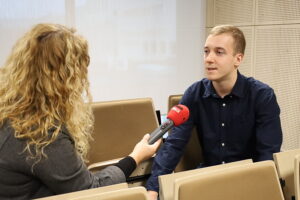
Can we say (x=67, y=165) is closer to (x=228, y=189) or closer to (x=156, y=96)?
(x=228, y=189)

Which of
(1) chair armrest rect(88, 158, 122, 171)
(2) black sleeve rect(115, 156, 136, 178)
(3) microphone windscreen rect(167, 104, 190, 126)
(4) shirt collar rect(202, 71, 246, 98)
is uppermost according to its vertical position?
(4) shirt collar rect(202, 71, 246, 98)

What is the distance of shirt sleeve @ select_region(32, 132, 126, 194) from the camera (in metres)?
1.08

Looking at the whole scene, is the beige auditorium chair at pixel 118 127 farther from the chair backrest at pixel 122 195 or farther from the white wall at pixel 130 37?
the white wall at pixel 130 37

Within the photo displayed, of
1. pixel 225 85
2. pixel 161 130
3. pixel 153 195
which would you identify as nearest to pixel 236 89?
pixel 225 85

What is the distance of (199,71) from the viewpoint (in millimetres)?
4266

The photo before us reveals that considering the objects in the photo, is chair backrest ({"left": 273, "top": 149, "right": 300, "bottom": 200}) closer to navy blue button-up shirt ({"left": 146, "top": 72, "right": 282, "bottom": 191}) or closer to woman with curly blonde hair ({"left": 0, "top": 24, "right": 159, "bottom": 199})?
navy blue button-up shirt ({"left": 146, "top": 72, "right": 282, "bottom": 191})

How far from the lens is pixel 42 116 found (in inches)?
44.1

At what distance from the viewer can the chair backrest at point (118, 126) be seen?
1.87 m

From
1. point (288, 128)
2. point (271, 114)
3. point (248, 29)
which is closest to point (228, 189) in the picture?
point (271, 114)

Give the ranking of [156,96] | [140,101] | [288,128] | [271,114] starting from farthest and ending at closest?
[156,96] → [288,128] → [140,101] → [271,114]

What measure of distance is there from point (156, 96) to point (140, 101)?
2001 mm

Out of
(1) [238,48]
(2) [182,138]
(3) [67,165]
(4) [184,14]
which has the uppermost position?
(4) [184,14]

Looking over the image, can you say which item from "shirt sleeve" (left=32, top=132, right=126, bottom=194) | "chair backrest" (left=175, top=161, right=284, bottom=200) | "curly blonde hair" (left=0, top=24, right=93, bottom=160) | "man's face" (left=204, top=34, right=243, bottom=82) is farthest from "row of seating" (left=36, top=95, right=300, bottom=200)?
"man's face" (left=204, top=34, right=243, bottom=82)

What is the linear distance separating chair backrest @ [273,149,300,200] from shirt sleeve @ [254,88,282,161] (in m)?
0.31
